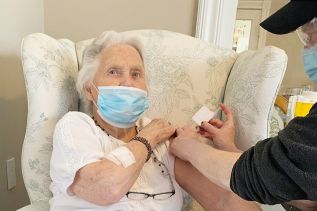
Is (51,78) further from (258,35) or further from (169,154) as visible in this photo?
(258,35)

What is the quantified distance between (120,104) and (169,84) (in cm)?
34

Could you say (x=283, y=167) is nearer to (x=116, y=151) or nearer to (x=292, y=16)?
(x=292, y=16)

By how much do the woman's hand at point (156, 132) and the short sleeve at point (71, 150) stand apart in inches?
6.3

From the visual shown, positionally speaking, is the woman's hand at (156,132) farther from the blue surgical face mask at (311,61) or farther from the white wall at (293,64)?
the white wall at (293,64)

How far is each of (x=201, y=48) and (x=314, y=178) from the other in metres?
0.82

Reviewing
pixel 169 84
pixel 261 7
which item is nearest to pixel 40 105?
pixel 169 84

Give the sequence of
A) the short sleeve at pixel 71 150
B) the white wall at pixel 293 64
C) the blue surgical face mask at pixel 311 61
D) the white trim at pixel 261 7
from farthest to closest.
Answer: the white trim at pixel 261 7 → the white wall at pixel 293 64 → the short sleeve at pixel 71 150 → the blue surgical face mask at pixel 311 61

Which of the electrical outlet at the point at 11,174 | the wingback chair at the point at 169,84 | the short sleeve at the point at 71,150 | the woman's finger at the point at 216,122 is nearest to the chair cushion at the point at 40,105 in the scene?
the wingback chair at the point at 169,84

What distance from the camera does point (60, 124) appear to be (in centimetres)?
96

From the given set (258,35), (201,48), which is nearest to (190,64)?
(201,48)

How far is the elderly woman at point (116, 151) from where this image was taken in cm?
89

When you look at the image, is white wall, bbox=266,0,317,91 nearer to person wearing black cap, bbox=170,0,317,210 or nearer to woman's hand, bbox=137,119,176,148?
woman's hand, bbox=137,119,176,148

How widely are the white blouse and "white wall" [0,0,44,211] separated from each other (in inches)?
19.3

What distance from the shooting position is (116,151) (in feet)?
3.07
